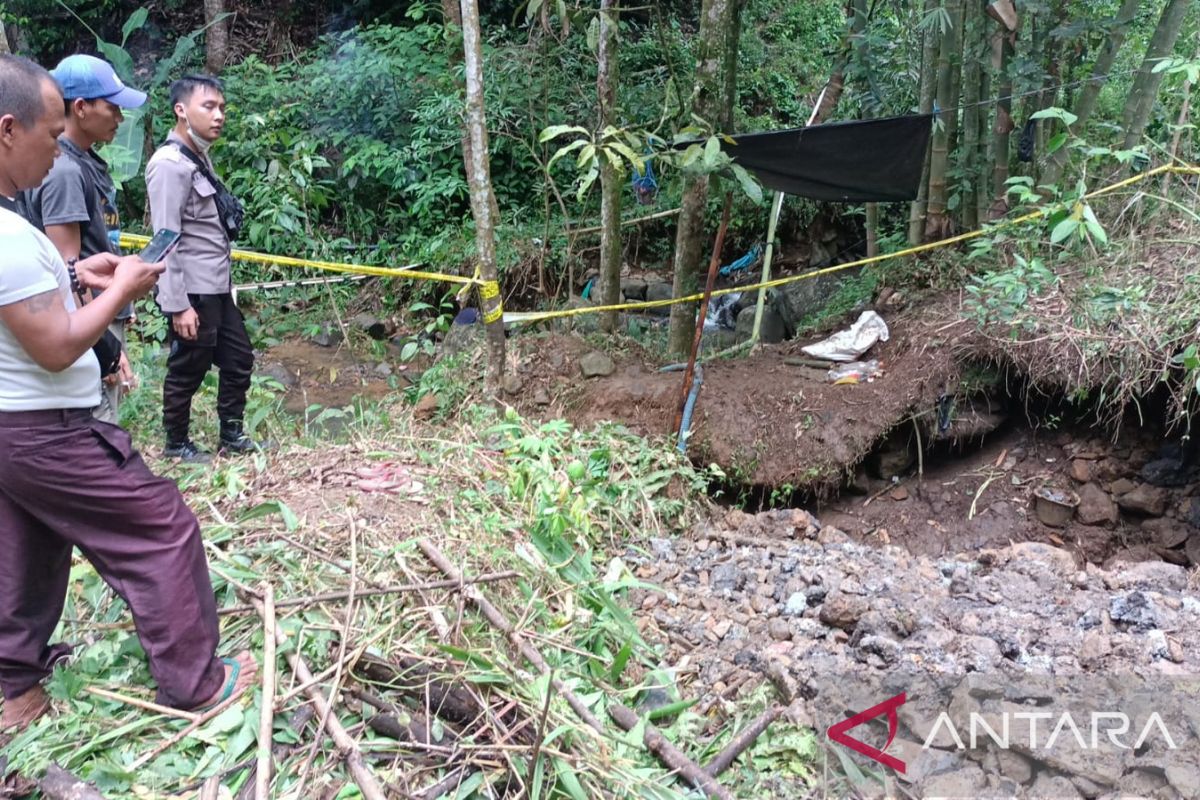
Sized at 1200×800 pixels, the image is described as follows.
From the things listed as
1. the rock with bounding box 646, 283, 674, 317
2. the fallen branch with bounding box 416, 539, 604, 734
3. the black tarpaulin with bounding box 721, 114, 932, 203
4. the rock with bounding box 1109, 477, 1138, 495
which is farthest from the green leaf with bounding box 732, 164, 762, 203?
the rock with bounding box 646, 283, 674, 317

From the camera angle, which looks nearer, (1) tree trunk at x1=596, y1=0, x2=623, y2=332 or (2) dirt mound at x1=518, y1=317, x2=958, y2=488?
(2) dirt mound at x1=518, y1=317, x2=958, y2=488

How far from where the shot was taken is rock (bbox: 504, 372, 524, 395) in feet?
18.0

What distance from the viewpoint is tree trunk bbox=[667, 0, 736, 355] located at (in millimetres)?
5172

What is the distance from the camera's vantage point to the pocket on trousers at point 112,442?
2090 millimetres

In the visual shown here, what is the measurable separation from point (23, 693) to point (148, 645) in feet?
1.43

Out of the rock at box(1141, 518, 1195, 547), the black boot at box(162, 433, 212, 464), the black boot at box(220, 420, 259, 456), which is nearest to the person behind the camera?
the black boot at box(162, 433, 212, 464)

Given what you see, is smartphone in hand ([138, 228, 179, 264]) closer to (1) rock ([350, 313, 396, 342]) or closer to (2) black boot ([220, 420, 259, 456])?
(2) black boot ([220, 420, 259, 456])

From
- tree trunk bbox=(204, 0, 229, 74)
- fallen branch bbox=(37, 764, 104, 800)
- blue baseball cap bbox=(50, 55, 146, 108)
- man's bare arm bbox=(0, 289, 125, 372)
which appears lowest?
fallen branch bbox=(37, 764, 104, 800)

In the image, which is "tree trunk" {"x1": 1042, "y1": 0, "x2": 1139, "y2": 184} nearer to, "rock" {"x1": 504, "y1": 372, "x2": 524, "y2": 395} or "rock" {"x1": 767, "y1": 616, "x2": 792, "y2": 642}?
"rock" {"x1": 504, "y1": 372, "x2": 524, "y2": 395}

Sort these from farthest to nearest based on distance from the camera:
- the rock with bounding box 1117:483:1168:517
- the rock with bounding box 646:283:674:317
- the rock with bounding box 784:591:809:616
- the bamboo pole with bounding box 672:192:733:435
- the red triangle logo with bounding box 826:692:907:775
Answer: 1. the rock with bounding box 646:283:674:317
2. the rock with bounding box 1117:483:1168:517
3. the bamboo pole with bounding box 672:192:733:435
4. the rock with bounding box 784:591:809:616
5. the red triangle logo with bounding box 826:692:907:775

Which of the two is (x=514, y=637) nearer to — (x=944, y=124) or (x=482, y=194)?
(x=482, y=194)

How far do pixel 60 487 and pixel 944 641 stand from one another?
275 centimetres

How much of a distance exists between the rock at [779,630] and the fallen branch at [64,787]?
7.10ft

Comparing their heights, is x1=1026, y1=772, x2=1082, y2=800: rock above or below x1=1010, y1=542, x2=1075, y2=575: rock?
above
